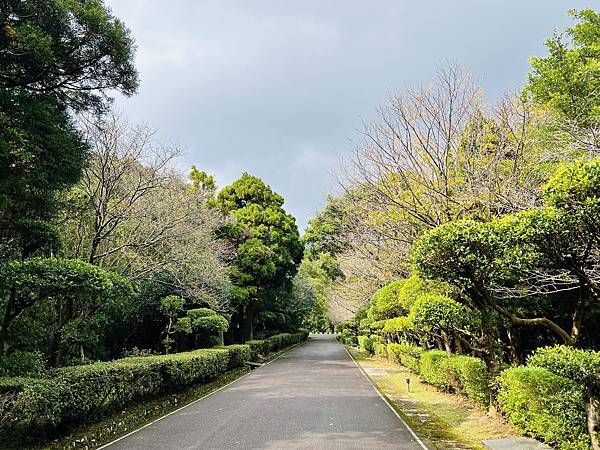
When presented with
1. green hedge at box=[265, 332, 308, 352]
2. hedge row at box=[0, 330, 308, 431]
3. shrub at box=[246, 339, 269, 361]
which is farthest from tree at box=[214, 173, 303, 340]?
hedge row at box=[0, 330, 308, 431]

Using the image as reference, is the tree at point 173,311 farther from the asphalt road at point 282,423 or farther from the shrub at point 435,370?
the shrub at point 435,370

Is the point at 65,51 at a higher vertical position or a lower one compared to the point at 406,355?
higher

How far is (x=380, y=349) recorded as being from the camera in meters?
22.7

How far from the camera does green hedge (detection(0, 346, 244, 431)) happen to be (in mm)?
5242

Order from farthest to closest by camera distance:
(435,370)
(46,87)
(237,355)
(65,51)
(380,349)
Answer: (380,349), (237,355), (435,370), (46,87), (65,51)

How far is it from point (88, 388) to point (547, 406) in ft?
21.3

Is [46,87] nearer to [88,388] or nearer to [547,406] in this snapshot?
[88,388]

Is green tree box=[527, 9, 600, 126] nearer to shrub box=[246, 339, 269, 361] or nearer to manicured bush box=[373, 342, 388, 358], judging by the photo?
manicured bush box=[373, 342, 388, 358]

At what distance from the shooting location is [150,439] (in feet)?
20.4

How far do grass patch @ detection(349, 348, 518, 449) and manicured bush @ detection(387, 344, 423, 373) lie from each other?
2.76 m

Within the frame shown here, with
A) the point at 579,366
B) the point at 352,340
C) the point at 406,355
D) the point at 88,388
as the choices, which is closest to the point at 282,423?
the point at 88,388

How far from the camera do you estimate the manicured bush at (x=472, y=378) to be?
7.64 metres

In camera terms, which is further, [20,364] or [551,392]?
[20,364]

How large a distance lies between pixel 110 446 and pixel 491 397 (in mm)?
6131
